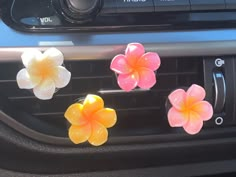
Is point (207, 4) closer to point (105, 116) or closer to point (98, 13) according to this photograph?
point (98, 13)

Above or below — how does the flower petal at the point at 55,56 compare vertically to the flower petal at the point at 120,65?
above

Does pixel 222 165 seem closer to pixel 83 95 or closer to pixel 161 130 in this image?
pixel 161 130

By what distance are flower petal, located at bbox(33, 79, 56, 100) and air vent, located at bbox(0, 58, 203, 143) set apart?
10 cm

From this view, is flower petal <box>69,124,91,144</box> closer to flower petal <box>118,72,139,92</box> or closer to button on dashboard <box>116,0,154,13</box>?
flower petal <box>118,72,139,92</box>

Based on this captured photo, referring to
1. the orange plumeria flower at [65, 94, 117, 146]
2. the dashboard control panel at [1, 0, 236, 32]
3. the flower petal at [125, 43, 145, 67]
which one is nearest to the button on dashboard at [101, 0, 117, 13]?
the dashboard control panel at [1, 0, 236, 32]

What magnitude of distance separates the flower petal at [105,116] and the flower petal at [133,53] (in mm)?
114

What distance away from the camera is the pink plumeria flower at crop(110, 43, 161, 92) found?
148 cm

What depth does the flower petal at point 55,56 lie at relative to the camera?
1.48 meters

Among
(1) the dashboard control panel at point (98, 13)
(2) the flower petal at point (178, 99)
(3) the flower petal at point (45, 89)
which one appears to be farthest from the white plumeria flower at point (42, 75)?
(2) the flower petal at point (178, 99)

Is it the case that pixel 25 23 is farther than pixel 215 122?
No

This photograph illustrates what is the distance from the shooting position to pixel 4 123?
160 cm

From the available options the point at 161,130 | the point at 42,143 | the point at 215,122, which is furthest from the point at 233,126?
the point at 42,143

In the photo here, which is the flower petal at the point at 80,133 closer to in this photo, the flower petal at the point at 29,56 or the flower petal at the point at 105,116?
the flower petal at the point at 105,116

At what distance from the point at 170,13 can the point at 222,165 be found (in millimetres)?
456
